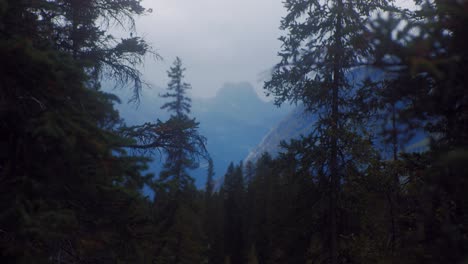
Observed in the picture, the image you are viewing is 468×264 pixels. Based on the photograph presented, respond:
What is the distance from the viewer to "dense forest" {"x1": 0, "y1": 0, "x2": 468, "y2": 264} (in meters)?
3.92

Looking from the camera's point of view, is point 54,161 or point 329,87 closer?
point 54,161

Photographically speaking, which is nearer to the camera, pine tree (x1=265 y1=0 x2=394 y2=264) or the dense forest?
the dense forest

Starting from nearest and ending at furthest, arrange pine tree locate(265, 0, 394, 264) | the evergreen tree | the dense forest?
the dense forest
the evergreen tree
pine tree locate(265, 0, 394, 264)

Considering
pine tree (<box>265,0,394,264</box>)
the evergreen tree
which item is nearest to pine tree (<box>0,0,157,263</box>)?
the evergreen tree

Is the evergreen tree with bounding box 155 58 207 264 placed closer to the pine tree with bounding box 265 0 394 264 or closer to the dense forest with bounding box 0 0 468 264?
the dense forest with bounding box 0 0 468 264

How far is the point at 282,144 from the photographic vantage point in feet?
33.0

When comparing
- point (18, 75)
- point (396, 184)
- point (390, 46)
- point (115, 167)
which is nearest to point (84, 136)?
point (115, 167)

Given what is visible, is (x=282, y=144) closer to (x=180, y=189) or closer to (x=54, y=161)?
(x=180, y=189)

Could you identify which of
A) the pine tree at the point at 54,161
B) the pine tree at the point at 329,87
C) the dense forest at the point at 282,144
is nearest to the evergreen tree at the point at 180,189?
the dense forest at the point at 282,144

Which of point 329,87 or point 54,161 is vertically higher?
point 329,87

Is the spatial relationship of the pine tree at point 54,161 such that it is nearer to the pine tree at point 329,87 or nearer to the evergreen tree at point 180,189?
the evergreen tree at point 180,189

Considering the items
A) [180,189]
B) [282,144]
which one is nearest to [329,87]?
[282,144]

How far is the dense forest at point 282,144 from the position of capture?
3.92 meters

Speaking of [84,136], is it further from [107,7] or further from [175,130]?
[107,7]
